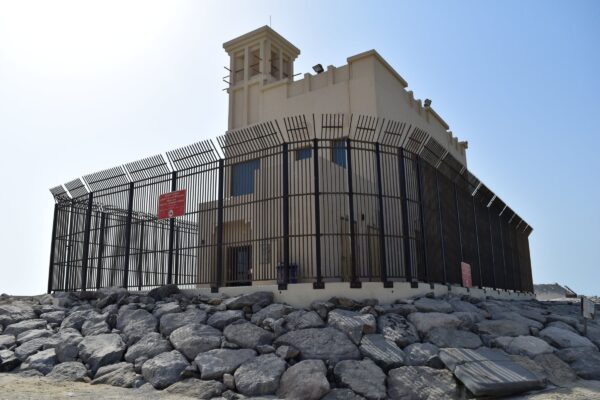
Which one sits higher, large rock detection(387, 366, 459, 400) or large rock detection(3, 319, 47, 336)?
large rock detection(3, 319, 47, 336)

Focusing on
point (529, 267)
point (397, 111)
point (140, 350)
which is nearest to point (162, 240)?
point (140, 350)

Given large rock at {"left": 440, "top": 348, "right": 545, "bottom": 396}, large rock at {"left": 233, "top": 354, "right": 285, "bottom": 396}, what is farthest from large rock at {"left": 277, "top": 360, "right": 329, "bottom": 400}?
large rock at {"left": 440, "top": 348, "right": 545, "bottom": 396}

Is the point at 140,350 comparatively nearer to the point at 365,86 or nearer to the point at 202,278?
the point at 202,278

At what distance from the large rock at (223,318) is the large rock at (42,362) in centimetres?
269

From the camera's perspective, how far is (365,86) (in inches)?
755

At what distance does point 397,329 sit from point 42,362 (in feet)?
19.6

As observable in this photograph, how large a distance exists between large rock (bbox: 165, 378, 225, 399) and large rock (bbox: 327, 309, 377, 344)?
2.07 meters

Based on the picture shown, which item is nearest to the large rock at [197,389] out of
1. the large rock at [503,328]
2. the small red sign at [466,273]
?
the large rock at [503,328]

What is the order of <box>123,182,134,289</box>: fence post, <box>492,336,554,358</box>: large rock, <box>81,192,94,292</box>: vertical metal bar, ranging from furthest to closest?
<box>81,192,94,292</box>: vertical metal bar
<box>123,182,134,289</box>: fence post
<box>492,336,554,358</box>: large rock

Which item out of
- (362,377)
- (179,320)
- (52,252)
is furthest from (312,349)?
(52,252)

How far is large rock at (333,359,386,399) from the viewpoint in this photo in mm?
6055

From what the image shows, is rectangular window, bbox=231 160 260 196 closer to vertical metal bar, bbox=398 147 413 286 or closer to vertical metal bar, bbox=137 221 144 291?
vertical metal bar, bbox=137 221 144 291

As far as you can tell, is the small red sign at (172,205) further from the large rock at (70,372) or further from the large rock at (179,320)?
the large rock at (70,372)

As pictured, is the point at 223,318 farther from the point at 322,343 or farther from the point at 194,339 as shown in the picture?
the point at 322,343
